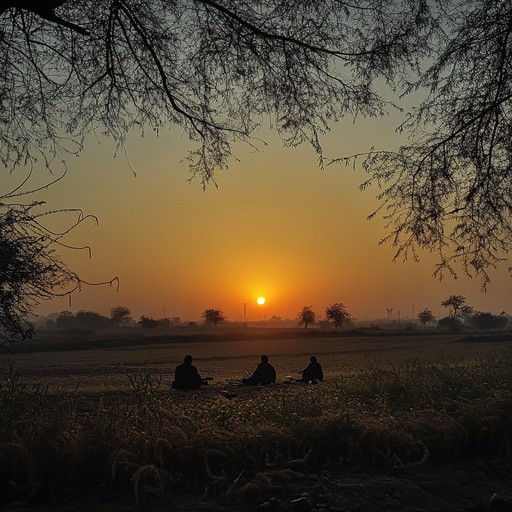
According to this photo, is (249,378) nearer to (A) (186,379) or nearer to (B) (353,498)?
(A) (186,379)

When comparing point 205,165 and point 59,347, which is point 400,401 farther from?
point 59,347

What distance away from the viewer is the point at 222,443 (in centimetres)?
561

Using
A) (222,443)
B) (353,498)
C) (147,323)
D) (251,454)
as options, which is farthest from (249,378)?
(147,323)

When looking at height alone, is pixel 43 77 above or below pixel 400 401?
above

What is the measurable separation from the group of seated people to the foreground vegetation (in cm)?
689

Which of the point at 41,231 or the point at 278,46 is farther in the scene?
the point at 278,46

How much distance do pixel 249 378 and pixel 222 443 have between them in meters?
10.6

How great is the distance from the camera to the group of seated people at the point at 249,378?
1448 centimetres

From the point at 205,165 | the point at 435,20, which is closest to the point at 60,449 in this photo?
the point at 205,165

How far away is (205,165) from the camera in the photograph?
801 centimetres

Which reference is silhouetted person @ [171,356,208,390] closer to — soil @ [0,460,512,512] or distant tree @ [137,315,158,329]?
soil @ [0,460,512,512]

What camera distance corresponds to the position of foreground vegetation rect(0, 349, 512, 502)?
506 cm

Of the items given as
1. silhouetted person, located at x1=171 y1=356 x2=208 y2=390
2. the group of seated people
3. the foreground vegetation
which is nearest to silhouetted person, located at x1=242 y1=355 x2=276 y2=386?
the group of seated people

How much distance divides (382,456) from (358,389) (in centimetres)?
380
